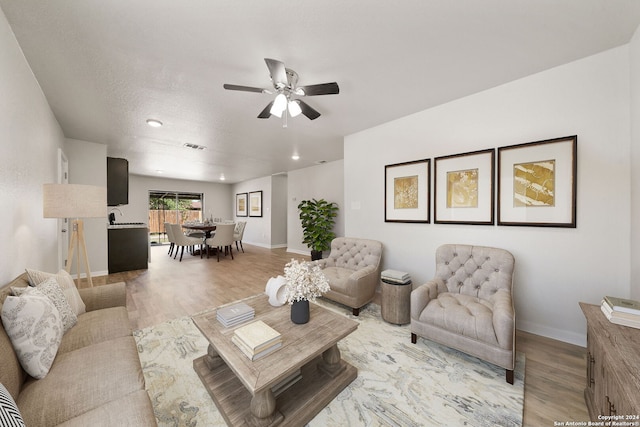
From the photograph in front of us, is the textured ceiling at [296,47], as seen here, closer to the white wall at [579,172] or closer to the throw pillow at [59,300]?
the white wall at [579,172]

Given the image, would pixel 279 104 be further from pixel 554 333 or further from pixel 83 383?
pixel 554 333

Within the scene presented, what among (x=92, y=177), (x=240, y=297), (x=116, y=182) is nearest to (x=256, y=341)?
(x=240, y=297)

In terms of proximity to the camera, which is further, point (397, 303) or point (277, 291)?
point (397, 303)

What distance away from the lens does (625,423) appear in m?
0.92

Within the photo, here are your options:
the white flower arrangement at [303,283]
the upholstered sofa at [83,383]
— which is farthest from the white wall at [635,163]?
the upholstered sofa at [83,383]

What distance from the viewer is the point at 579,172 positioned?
202 cm

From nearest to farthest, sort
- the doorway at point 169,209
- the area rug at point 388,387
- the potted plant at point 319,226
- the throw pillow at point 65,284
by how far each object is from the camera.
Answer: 1. the area rug at point 388,387
2. the throw pillow at point 65,284
3. the potted plant at point 319,226
4. the doorway at point 169,209

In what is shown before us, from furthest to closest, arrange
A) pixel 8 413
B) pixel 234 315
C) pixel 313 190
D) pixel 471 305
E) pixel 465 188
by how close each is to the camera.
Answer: pixel 313 190 → pixel 465 188 → pixel 471 305 → pixel 234 315 → pixel 8 413

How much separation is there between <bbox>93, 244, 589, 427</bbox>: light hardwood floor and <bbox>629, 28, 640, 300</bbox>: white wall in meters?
0.77

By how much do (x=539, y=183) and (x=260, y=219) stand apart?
24.2ft

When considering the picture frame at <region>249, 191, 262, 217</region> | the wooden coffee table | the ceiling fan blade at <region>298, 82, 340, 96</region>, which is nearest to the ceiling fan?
the ceiling fan blade at <region>298, 82, 340, 96</region>

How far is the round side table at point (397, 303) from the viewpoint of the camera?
2.50 meters

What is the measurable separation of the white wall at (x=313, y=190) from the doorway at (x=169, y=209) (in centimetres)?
457

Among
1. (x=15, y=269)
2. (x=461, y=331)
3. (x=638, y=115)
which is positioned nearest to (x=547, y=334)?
(x=461, y=331)
